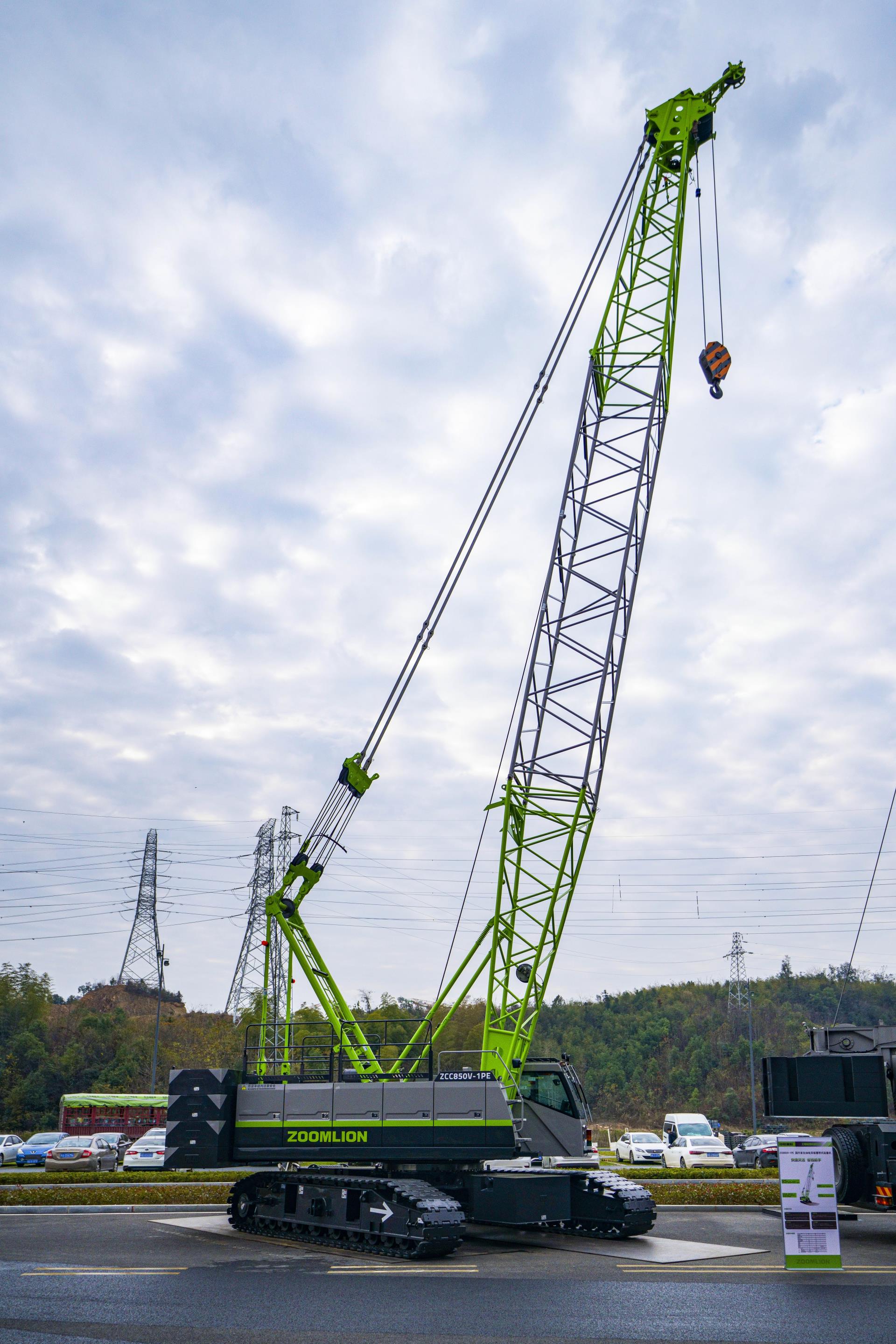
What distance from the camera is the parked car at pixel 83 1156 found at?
114 feet

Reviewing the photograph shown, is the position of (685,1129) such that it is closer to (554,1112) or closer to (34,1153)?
(554,1112)

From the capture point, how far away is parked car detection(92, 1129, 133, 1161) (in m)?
36.7

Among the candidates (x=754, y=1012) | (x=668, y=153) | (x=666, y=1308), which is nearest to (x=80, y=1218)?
(x=666, y=1308)

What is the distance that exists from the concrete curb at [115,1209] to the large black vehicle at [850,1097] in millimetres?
10477

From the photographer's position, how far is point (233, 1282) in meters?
12.6

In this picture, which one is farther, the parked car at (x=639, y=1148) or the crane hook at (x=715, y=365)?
the parked car at (x=639, y=1148)

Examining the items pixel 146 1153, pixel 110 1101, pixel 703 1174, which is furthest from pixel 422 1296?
pixel 110 1101

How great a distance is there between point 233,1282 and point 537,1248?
16.3ft

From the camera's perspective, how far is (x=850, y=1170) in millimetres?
16531

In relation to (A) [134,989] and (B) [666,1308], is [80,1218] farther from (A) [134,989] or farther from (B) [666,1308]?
(A) [134,989]

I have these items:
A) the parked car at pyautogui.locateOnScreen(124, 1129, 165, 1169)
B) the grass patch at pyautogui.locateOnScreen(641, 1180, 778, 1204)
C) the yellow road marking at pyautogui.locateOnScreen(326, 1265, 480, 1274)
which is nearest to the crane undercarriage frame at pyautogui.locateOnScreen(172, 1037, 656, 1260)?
the yellow road marking at pyautogui.locateOnScreen(326, 1265, 480, 1274)

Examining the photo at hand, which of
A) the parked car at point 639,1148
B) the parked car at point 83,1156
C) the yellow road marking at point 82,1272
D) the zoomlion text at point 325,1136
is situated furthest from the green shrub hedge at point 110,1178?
the parked car at point 639,1148

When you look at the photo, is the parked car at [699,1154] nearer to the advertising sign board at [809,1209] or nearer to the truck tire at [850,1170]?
the truck tire at [850,1170]

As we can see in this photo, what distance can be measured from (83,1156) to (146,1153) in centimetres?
341
